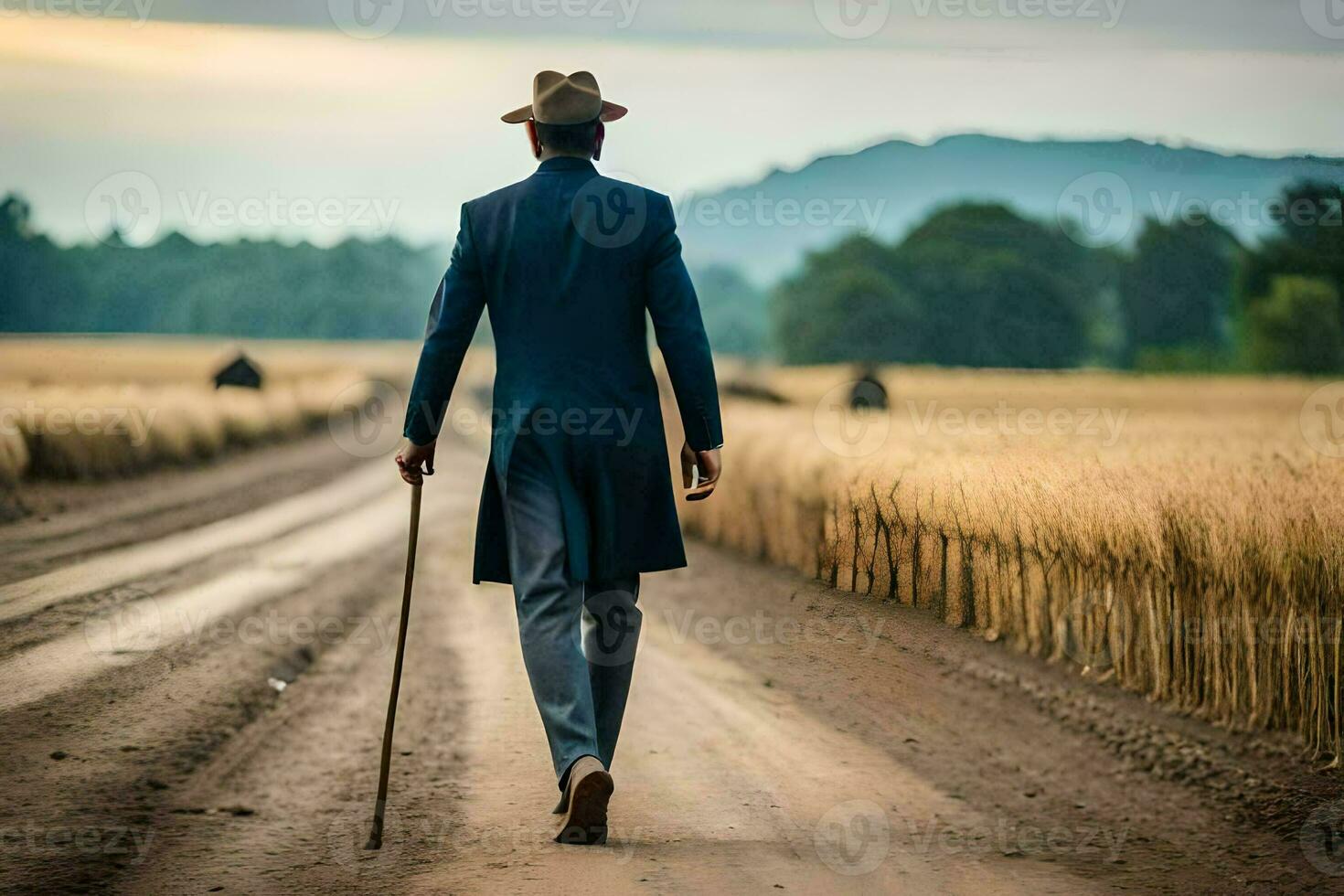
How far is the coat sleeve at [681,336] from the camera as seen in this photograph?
4625mm

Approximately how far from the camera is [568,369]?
4.62 meters

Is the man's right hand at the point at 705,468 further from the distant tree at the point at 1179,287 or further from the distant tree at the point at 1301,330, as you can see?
the distant tree at the point at 1179,287

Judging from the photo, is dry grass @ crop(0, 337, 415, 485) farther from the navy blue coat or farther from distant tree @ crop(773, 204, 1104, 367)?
distant tree @ crop(773, 204, 1104, 367)

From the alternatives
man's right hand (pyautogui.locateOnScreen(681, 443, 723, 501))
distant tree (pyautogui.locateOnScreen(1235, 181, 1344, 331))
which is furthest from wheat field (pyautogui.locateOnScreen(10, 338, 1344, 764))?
distant tree (pyautogui.locateOnScreen(1235, 181, 1344, 331))

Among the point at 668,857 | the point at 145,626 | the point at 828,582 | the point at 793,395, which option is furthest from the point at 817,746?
the point at 793,395

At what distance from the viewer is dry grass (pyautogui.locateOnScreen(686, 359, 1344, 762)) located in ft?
17.9

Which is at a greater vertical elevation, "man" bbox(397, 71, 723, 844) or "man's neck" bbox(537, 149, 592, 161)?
"man's neck" bbox(537, 149, 592, 161)

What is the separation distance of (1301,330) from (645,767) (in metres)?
48.9

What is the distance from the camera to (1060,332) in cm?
8125

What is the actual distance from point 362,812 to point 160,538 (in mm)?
9559

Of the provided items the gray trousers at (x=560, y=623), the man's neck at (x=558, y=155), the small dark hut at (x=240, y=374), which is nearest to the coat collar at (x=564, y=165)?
the man's neck at (x=558, y=155)

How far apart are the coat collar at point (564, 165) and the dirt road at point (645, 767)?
1.96 m

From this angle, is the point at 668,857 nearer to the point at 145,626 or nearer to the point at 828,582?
the point at 828,582

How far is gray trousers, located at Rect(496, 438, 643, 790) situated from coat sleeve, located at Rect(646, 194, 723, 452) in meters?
0.51
